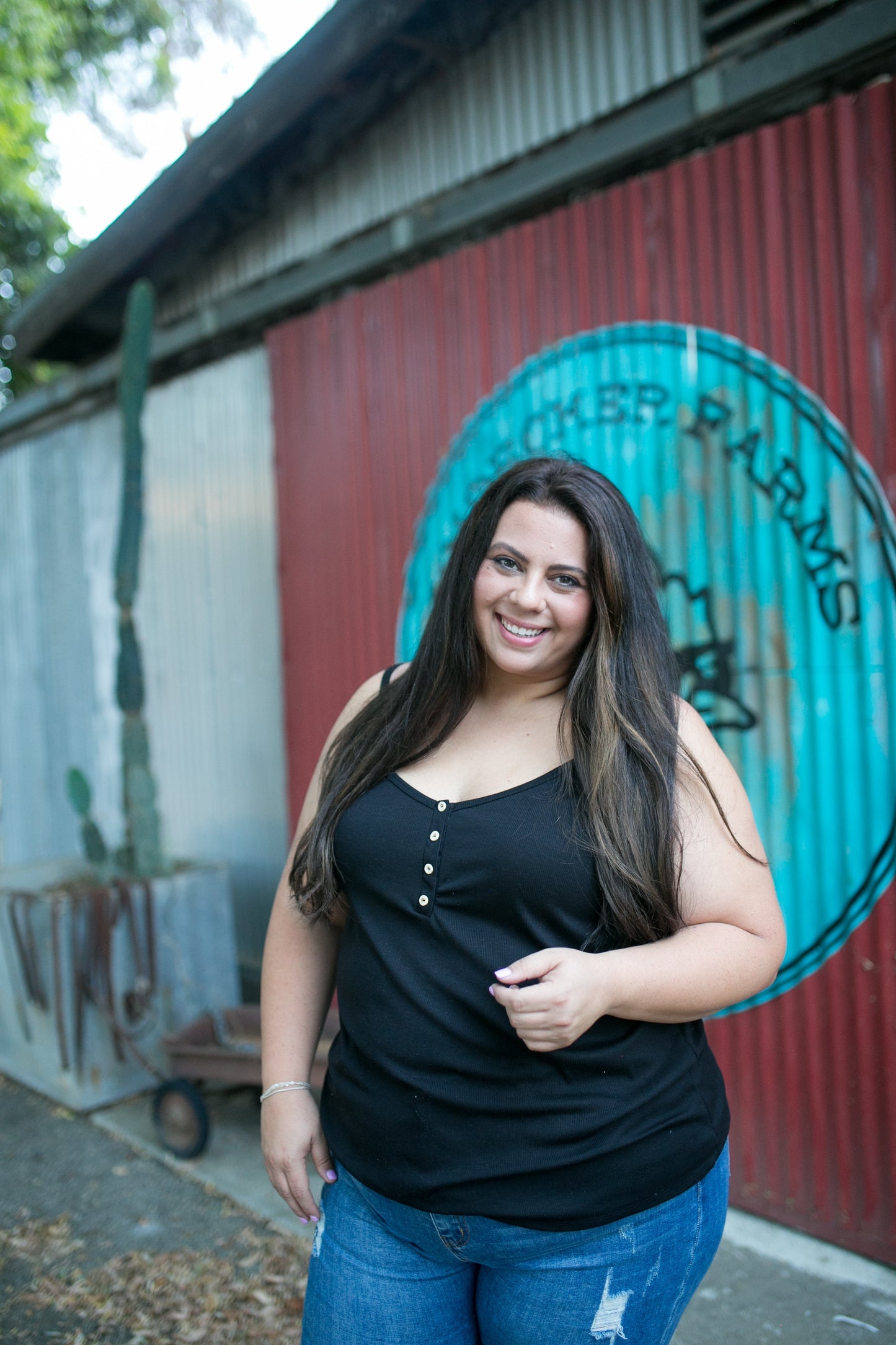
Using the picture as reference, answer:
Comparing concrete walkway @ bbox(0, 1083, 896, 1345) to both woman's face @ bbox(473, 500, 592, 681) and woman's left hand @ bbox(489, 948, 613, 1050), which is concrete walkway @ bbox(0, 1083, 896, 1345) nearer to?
woman's left hand @ bbox(489, 948, 613, 1050)

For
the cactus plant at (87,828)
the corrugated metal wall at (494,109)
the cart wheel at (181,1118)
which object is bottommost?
the cart wheel at (181,1118)

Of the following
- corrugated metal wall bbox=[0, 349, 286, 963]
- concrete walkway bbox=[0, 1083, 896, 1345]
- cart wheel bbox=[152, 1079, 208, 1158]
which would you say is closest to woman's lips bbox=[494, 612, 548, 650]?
concrete walkway bbox=[0, 1083, 896, 1345]

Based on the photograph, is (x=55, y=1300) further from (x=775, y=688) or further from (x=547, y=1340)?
(x=775, y=688)

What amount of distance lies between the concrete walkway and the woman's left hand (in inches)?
77.3

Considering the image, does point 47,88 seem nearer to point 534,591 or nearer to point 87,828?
point 87,828

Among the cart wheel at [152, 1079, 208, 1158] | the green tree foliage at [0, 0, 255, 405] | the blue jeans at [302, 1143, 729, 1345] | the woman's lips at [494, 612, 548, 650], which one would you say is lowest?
the cart wheel at [152, 1079, 208, 1158]

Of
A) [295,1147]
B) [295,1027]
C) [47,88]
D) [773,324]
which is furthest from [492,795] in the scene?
[47,88]

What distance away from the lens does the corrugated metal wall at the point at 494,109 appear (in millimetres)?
3604

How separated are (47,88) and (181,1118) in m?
11.0

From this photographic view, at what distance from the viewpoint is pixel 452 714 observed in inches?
67.9

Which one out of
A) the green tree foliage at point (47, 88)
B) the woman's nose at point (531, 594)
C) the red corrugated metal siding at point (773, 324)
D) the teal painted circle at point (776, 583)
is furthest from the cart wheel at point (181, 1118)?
the green tree foliage at point (47, 88)

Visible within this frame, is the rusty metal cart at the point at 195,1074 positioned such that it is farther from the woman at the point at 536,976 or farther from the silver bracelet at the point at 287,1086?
the woman at the point at 536,976

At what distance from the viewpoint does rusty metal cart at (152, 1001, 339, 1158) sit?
12.2 feet

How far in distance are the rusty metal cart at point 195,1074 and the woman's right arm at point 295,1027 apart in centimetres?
202
